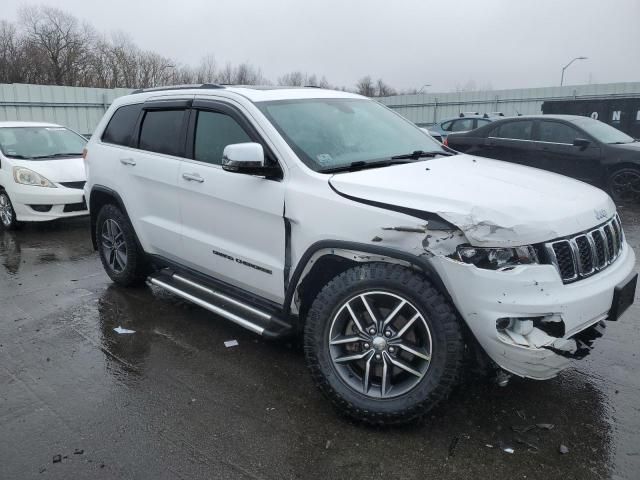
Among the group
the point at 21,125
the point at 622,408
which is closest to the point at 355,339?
the point at 622,408

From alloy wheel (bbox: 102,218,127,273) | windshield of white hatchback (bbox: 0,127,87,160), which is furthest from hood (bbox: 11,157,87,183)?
alloy wheel (bbox: 102,218,127,273)

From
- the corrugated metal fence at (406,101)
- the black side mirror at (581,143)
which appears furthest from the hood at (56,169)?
the corrugated metal fence at (406,101)

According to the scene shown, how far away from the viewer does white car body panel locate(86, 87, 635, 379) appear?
2.61 meters

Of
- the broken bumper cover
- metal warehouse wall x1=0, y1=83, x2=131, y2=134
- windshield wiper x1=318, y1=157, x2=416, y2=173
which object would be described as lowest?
the broken bumper cover

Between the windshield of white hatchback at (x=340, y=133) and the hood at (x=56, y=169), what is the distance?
5.60 metres

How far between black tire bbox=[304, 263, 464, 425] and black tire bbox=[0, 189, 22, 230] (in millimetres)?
6975

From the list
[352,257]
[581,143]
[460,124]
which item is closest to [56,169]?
[352,257]

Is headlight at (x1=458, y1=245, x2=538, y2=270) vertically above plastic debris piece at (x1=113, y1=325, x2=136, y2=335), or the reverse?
headlight at (x1=458, y1=245, x2=538, y2=270)

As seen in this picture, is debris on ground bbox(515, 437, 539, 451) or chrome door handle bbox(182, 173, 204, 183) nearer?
debris on ground bbox(515, 437, 539, 451)

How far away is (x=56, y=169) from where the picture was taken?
8297 millimetres

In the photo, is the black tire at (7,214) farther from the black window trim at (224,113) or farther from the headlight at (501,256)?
the headlight at (501,256)

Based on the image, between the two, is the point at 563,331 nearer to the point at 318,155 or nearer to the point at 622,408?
the point at 622,408

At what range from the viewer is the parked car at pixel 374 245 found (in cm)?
265

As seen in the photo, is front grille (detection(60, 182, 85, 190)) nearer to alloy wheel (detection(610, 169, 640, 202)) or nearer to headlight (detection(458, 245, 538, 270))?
headlight (detection(458, 245, 538, 270))
